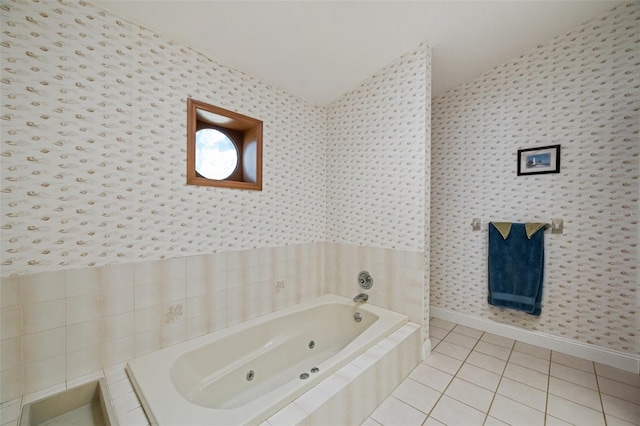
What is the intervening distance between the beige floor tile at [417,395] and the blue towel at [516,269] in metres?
1.21

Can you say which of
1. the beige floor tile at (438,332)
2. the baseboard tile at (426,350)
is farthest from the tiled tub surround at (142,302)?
the beige floor tile at (438,332)

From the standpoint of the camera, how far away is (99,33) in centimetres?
141

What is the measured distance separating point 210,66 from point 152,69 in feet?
1.32

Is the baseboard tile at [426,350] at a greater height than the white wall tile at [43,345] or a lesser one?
lesser

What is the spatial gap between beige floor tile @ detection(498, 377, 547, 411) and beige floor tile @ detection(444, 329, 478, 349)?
46 cm

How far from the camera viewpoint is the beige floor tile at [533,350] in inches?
83.0

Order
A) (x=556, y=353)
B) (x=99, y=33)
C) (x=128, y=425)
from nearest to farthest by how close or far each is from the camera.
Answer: (x=128, y=425) < (x=99, y=33) < (x=556, y=353)

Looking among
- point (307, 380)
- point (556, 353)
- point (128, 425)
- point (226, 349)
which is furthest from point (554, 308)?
point (128, 425)

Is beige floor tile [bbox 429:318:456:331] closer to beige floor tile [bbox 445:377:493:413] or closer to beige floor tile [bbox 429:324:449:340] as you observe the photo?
beige floor tile [bbox 429:324:449:340]

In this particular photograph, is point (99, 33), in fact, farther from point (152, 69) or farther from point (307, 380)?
point (307, 380)

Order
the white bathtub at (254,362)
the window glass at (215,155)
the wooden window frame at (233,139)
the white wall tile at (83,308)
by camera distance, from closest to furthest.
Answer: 1. the white bathtub at (254,362)
2. the white wall tile at (83,308)
3. the wooden window frame at (233,139)
4. the window glass at (215,155)

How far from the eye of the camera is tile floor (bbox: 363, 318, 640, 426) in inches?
57.8

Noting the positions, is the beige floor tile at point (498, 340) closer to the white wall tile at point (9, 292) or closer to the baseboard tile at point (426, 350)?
the baseboard tile at point (426, 350)

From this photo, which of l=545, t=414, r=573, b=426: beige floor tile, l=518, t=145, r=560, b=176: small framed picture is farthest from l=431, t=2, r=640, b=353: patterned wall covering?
l=545, t=414, r=573, b=426: beige floor tile
